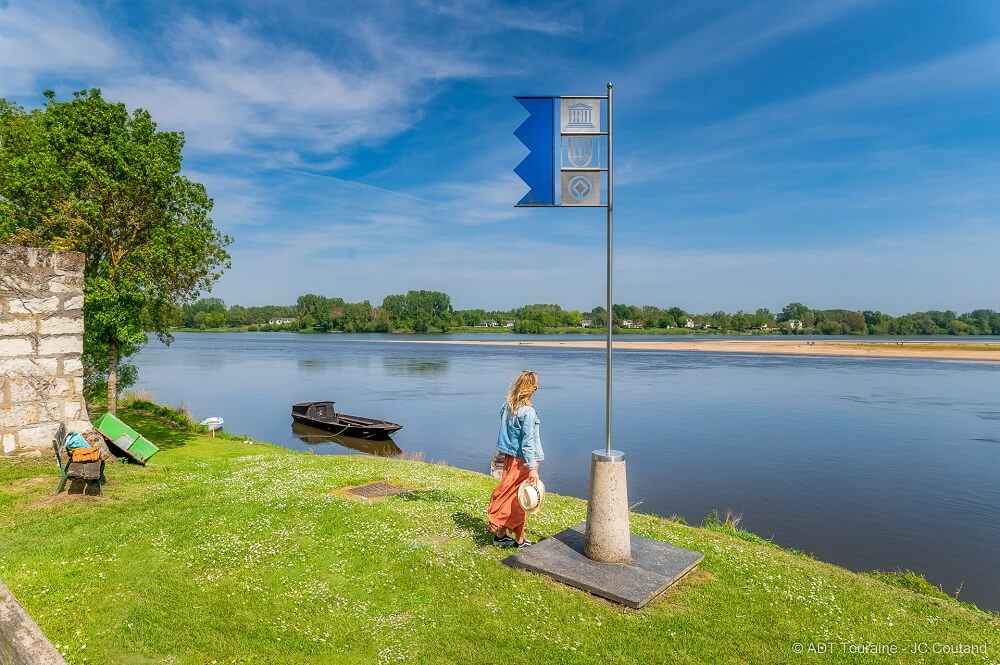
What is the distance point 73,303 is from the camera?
11.6 meters

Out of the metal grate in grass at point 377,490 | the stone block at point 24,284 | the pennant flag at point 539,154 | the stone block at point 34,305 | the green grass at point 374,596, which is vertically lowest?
the metal grate in grass at point 377,490

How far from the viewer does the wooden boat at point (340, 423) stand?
2883 centimetres

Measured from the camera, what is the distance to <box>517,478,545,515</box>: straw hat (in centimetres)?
740

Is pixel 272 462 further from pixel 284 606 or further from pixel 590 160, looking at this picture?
pixel 590 160

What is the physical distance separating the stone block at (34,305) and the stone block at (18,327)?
0.68ft

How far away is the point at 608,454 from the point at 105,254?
16535mm

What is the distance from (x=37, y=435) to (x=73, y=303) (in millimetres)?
2858

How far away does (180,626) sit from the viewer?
5.70 metres

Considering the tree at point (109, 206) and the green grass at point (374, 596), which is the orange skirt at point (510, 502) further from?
the tree at point (109, 206)

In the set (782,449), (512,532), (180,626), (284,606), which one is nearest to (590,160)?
(512,532)

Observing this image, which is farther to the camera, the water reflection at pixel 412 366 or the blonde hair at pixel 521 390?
the water reflection at pixel 412 366

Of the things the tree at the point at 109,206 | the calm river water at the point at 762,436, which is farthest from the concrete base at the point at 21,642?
the calm river water at the point at 762,436

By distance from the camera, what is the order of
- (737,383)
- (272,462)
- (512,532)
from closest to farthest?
(512,532)
(272,462)
(737,383)

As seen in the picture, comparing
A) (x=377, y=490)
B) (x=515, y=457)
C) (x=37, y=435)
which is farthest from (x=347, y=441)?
(x=515, y=457)
